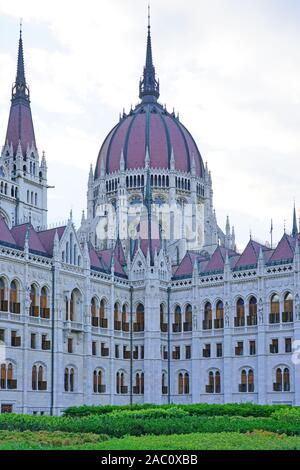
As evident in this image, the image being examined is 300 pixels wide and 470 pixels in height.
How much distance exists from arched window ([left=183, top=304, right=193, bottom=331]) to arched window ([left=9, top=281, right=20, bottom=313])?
19.1 m

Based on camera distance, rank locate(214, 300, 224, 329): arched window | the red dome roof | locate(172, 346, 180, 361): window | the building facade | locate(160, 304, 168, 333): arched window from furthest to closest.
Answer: the red dome roof
locate(160, 304, 168, 333): arched window
locate(172, 346, 180, 361): window
locate(214, 300, 224, 329): arched window
the building facade

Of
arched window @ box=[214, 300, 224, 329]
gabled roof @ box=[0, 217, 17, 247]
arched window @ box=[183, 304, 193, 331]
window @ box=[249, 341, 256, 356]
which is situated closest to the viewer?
gabled roof @ box=[0, 217, 17, 247]

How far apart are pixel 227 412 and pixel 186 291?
2896 centimetres

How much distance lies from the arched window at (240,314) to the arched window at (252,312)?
669mm

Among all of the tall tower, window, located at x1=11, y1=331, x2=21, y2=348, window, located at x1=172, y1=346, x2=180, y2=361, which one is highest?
the tall tower

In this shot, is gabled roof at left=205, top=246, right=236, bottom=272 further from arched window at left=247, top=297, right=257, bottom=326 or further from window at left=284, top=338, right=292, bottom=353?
window at left=284, top=338, right=292, bottom=353

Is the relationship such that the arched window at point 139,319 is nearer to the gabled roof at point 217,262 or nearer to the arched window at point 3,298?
the gabled roof at point 217,262

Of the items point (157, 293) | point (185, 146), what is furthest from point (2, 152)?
point (157, 293)

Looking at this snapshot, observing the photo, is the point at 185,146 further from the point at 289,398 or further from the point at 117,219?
the point at 289,398

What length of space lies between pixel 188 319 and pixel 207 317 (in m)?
2.30

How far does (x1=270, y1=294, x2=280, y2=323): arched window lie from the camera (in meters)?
69.3

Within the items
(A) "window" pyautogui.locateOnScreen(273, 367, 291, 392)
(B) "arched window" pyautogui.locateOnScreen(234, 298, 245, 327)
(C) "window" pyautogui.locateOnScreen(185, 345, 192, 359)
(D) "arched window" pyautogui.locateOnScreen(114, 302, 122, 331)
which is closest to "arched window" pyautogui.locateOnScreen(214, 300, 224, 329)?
(B) "arched window" pyautogui.locateOnScreen(234, 298, 245, 327)

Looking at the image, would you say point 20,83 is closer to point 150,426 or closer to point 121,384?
point 121,384

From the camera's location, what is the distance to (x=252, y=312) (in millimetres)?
70938
